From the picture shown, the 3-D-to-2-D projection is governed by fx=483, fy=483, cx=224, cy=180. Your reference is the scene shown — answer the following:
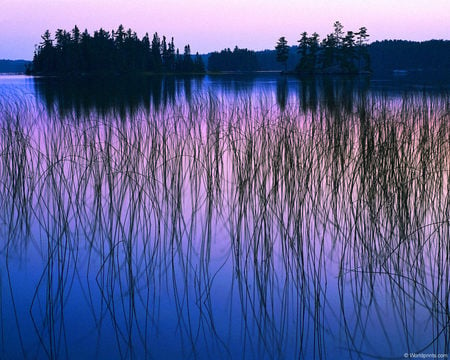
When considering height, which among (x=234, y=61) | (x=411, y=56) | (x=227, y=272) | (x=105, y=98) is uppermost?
(x=234, y=61)

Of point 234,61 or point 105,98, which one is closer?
point 105,98

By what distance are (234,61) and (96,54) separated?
4863 cm

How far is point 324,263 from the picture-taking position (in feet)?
11.9

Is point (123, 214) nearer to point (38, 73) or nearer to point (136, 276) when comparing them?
point (136, 276)

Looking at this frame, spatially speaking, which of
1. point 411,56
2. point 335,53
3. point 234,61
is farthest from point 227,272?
point 234,61

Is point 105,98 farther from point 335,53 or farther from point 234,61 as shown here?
point 234,61

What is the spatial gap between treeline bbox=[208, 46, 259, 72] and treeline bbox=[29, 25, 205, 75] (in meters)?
29.8

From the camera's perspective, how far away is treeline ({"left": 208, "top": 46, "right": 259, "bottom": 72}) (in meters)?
110

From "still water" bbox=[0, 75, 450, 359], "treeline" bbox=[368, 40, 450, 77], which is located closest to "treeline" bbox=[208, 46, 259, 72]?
"treeline" bbox=[368, 40, 450, 77]

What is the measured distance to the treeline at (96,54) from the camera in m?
67.1

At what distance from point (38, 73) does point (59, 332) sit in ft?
251

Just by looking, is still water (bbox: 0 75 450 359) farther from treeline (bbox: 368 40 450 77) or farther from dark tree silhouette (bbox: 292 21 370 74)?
treeline (bbox: 368 40 450 77)

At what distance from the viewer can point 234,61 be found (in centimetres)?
11038

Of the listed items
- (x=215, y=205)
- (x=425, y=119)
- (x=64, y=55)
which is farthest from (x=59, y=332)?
(x=64, y=55)
